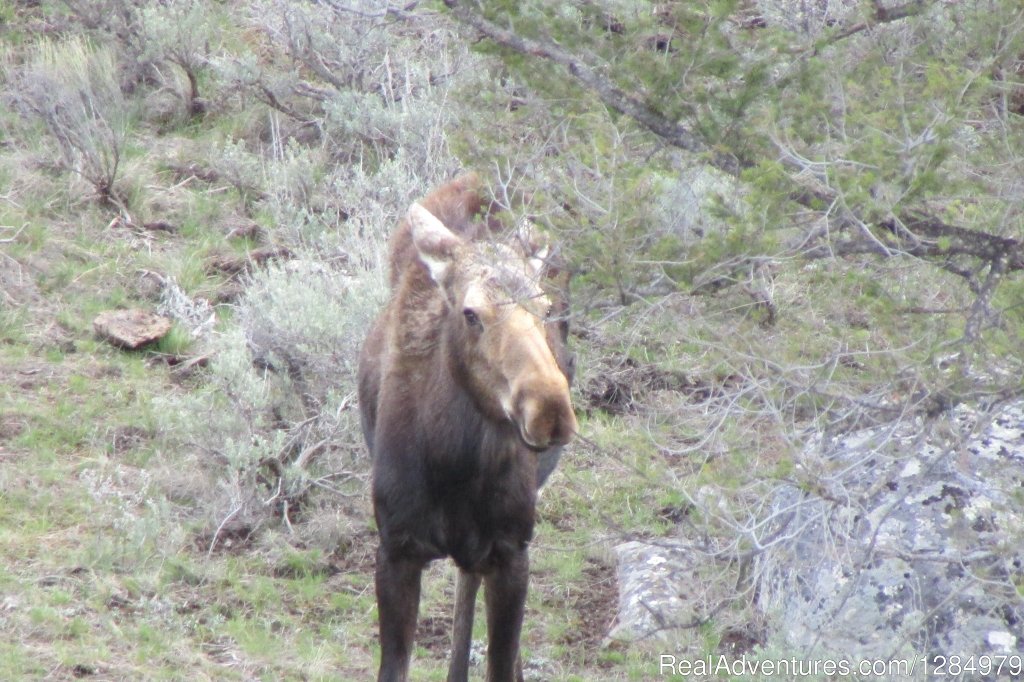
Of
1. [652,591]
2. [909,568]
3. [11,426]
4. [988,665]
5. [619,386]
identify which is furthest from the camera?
[619,386]

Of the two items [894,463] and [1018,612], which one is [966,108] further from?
[1018,612]

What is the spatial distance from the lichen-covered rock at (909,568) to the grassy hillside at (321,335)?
294 millimetres

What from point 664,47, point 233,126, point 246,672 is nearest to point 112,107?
point 233,126

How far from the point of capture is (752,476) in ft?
13.4

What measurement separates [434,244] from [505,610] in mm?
1529

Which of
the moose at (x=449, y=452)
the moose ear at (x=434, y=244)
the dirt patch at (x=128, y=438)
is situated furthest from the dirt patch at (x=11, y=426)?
the moose ear at (x=434, y=244)

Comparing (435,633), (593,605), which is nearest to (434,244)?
(435,633)

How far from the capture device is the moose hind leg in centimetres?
584

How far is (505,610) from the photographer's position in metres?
5.35

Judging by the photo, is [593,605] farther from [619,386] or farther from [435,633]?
[619,386]

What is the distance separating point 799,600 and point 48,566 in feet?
12.0

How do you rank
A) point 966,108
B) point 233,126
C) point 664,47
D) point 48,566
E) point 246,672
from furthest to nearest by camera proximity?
point 233,126, point 48,566, point 246,672, point 664,47, point 966,108

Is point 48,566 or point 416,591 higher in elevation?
point 416,591

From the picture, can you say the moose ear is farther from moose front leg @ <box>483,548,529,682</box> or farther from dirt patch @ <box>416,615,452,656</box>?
dirt patch @ <box>416,615,452,656</box>
